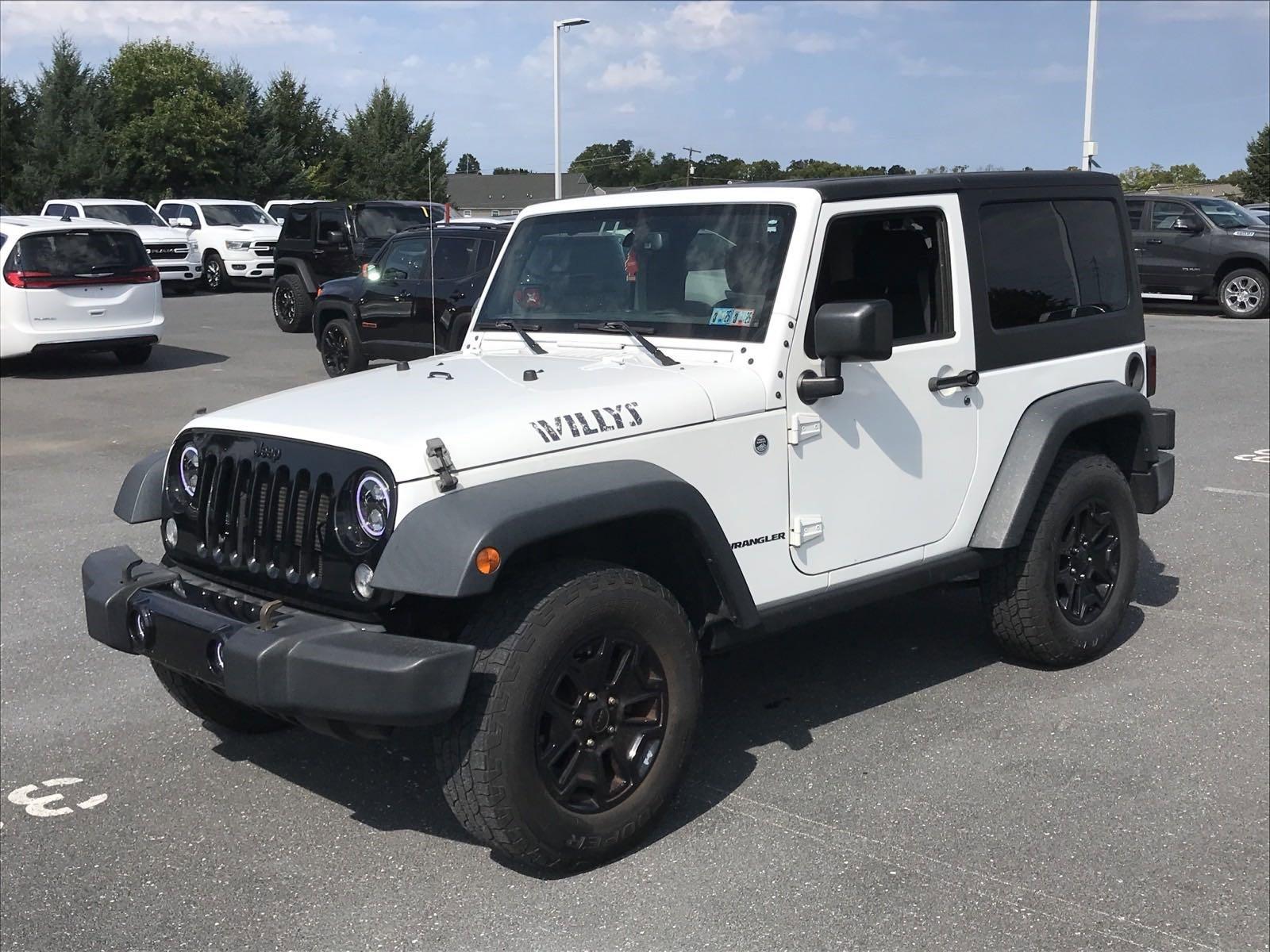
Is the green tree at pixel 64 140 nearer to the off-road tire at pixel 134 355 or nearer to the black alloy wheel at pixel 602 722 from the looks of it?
the off-road tire at pixel 134 355

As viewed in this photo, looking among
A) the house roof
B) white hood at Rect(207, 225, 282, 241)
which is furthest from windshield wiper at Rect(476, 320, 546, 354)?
white hood at Rect(207, 225, 282, 241)

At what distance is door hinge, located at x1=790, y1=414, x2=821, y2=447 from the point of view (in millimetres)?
4344

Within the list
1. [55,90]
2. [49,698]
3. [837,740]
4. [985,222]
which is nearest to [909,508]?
[837,740]

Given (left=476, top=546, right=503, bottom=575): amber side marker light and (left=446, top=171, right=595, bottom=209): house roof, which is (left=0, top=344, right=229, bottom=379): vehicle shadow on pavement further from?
(left=476, top=546, right=503, bottom=575): amber side marker light

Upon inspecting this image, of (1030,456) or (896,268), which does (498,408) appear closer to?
(896,268)

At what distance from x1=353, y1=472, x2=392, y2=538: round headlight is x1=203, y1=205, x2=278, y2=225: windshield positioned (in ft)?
83.3

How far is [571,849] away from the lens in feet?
12.3

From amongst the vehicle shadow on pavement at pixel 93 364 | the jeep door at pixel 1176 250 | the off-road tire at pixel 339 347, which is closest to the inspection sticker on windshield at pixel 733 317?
the off-road tire at pixel 339 347

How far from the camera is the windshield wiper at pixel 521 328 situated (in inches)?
193

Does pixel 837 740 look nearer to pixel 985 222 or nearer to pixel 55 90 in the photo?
pixel 985 222

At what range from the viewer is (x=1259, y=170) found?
4666cm

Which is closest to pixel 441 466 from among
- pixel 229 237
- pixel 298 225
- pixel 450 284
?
pixel 450 284

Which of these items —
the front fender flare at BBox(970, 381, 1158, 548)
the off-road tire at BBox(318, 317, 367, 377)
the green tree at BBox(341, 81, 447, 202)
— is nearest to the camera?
the front fender flare at BBox(970, 381, 1158, 548)

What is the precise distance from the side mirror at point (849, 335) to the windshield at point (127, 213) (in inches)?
974
